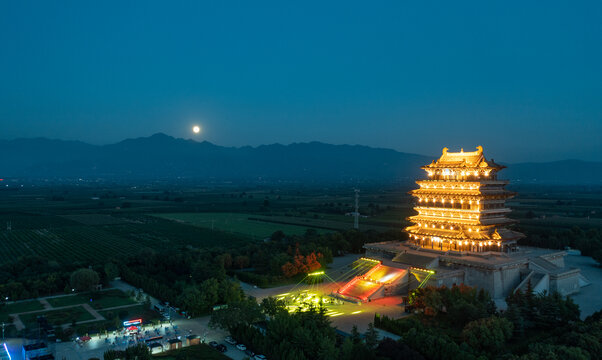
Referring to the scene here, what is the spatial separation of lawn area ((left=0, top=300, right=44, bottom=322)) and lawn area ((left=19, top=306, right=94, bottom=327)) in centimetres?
128

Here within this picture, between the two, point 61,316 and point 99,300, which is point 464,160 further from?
point 61,316

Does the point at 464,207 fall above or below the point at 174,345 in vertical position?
above

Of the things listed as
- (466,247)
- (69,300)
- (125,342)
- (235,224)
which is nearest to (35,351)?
(125,342)

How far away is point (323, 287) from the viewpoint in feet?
132

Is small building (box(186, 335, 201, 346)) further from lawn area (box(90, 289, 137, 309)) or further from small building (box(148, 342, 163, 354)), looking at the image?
lawn area (box(90, 289, 137, 309))

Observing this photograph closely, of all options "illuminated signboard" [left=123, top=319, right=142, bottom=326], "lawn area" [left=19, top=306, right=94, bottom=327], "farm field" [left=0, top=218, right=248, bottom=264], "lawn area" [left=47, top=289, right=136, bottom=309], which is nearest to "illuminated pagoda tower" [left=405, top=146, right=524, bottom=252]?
"illuminated signboard" [left=123, top=319, right=142, bottom=326]

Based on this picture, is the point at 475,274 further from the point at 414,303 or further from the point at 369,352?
the point at 369,352

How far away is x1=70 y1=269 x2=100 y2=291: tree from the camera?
38594 mm

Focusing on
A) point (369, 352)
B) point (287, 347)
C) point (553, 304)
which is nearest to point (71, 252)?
point (287, 347)

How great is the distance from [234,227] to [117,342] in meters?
53.6

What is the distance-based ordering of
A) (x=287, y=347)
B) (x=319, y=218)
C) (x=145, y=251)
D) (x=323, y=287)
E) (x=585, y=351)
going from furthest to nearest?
(x=319, y=218) → (x=145, y=251) → (x=323, y=287) → (x=287, y=347) → (x=585, y=351)

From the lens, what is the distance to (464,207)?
135 ft

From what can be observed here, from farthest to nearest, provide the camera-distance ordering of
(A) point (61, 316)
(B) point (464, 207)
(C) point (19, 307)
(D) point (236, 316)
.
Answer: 1. (B) point (464, 207)
2. (C) point (19, 307)
3. (A) point (61, 316)
4. (D) point (236, 316)

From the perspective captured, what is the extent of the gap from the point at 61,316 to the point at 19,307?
4752 mm
